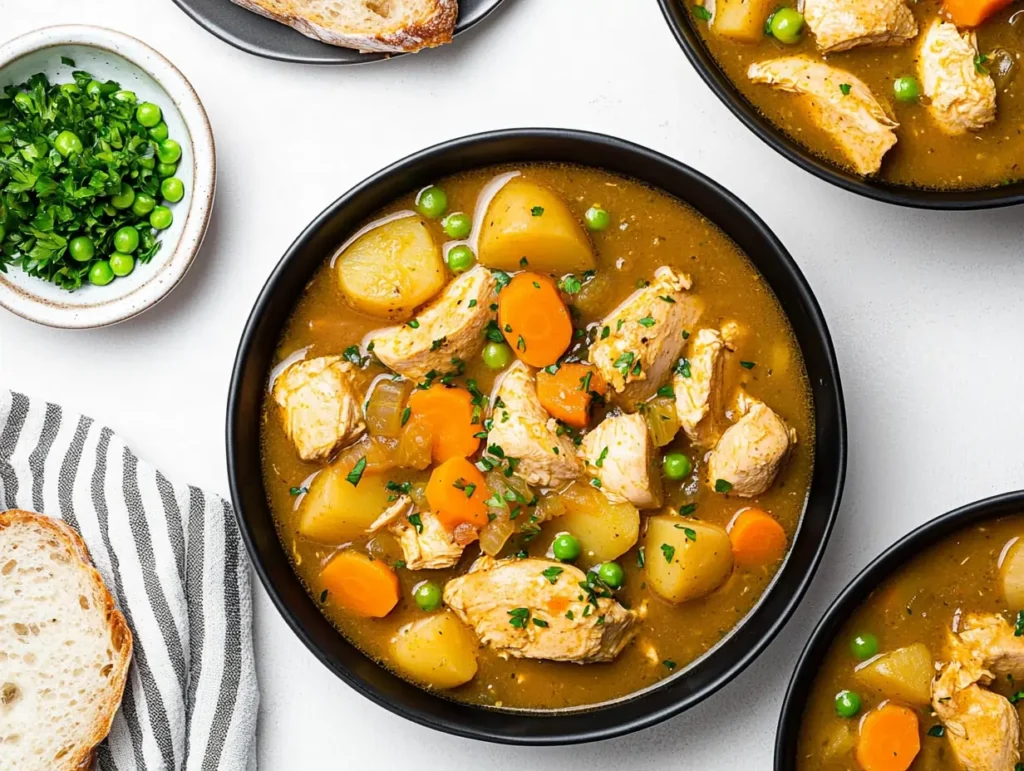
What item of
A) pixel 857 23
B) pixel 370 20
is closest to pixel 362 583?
pixel 370 20

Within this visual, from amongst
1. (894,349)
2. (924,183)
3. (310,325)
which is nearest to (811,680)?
(894,349)

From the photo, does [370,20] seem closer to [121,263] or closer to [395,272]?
[395,272]

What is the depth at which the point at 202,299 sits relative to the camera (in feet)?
15.9

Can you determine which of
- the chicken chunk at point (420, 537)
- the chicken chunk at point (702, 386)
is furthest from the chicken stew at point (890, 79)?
the chicken chunk at point (420, 537)

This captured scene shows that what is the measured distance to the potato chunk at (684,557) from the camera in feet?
13.7

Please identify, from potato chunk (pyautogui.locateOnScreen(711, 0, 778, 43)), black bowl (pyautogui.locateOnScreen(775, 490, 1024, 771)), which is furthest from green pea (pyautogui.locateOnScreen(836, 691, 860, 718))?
potato chunk (pyautogui.locateOnScreen(711, 0, 778, 43))

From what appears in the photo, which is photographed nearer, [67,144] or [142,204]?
[67,144]

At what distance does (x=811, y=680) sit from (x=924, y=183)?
1.90 m

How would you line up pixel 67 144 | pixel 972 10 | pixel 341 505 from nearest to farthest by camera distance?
1. pixel 972 10
2. pixel 341 505
3. pixel 67 144

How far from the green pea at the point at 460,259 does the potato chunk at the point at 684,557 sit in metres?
1.18

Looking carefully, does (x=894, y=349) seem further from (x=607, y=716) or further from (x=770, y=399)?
(x=607, y=716)

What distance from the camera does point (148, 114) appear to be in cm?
472

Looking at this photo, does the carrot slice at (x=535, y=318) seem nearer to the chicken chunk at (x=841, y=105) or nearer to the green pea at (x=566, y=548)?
the green pea at (x=566, y=548)

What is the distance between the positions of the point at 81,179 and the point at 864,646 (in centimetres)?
353
